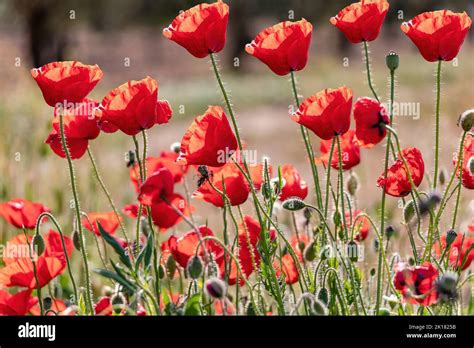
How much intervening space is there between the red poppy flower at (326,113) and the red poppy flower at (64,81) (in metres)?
0.37

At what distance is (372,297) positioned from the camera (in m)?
2.01

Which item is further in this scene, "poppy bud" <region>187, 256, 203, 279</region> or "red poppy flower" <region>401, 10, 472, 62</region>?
"red poppy flower" <region>401, 10, 472, 62</region>

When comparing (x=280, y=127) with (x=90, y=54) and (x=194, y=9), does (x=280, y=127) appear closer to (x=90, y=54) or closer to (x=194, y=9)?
(x=194, y=9)

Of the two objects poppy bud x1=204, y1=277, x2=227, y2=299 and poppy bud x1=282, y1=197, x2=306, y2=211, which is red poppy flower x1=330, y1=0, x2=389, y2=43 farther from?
poppy bud x1=204, y1=277, x2=227, y2=299

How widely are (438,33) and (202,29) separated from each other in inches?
16.5

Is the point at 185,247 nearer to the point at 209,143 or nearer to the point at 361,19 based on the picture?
the point at 209,143

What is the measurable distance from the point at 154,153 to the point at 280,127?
2574mm

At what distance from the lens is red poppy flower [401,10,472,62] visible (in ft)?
5.51

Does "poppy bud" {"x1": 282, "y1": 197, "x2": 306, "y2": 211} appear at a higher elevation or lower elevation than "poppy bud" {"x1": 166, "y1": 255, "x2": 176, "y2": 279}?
higher

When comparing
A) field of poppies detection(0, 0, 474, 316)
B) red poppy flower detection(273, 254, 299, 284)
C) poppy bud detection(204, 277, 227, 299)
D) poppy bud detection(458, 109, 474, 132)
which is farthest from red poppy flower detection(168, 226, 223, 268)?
poppy bud detection(458, 109, 474, 132)

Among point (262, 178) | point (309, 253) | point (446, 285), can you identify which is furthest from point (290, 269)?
point (446, 285)

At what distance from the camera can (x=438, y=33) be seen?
65.9 inches

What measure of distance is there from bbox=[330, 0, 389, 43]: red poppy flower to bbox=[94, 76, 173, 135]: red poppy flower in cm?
37

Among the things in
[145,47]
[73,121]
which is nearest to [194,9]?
[73,121]
